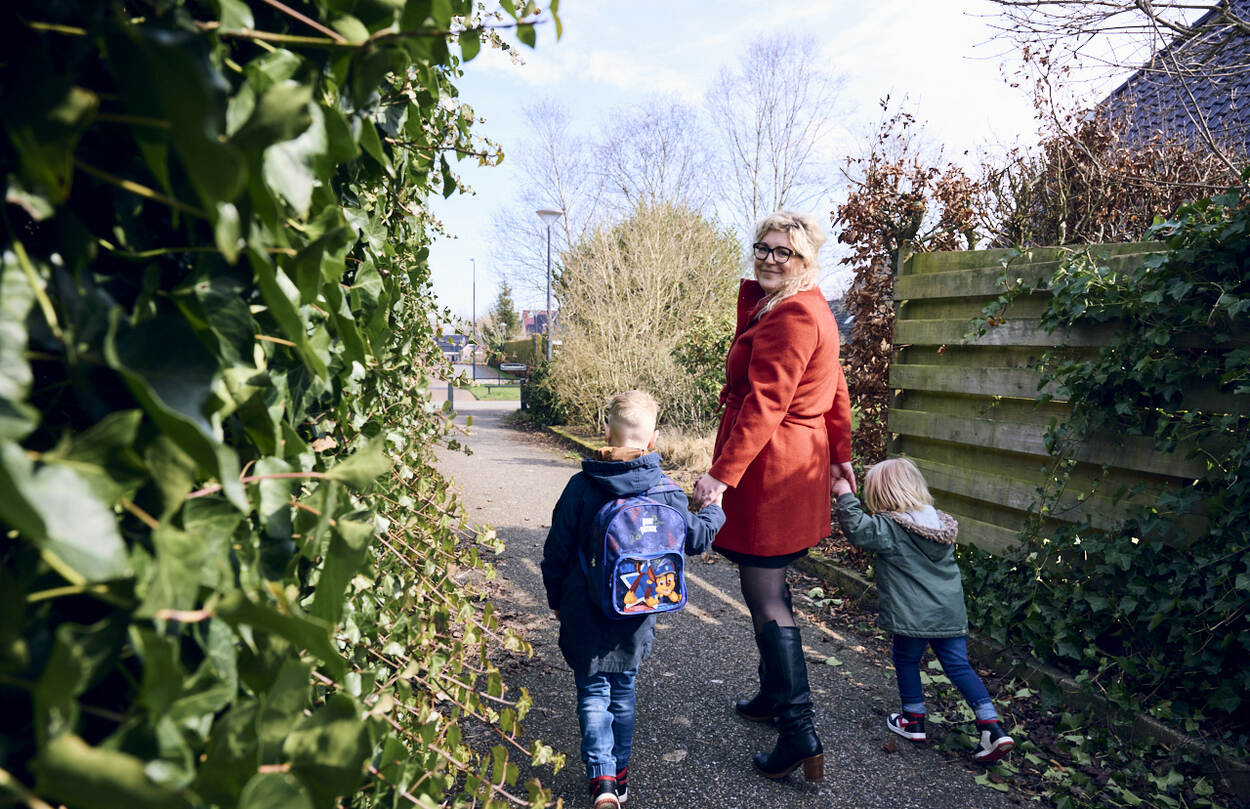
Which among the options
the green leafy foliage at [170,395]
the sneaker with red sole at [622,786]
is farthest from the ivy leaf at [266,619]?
the sneaker with red sole at [622,786]

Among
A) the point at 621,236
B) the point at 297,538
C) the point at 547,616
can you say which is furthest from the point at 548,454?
the point at 297,538

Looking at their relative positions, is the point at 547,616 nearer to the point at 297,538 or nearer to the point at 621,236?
the point at 297,538

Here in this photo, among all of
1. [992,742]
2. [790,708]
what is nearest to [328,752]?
[790,708]

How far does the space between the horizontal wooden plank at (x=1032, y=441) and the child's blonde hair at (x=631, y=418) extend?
2.26m

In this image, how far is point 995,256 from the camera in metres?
4.30

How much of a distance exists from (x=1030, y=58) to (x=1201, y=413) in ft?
11.8

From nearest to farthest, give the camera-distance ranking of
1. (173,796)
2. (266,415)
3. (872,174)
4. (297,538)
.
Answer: (173,796)
(266,415)
(297,538)
(872,174)

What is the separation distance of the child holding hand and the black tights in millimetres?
541

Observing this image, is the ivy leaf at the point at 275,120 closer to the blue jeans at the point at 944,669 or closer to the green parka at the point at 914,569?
the green parka at the point at 914,569

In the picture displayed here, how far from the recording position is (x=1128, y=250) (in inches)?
140

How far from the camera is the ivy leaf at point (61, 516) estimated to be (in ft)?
1.45

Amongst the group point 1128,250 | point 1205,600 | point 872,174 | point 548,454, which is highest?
point 872,174

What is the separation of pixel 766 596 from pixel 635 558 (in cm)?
67

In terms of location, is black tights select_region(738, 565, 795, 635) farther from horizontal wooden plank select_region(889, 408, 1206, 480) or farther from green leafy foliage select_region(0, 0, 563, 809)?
green leafy foliage select_region(0, 0, 563, 809)
